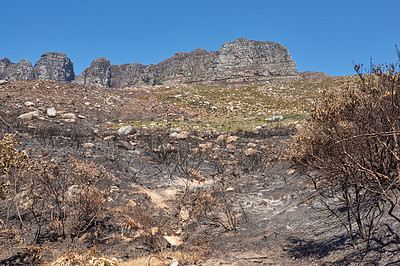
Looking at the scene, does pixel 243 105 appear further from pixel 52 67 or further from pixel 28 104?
pixel 52 67

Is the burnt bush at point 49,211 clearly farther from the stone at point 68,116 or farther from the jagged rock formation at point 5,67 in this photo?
the jagged rock formation at point 5,67

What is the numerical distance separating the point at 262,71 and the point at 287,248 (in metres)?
112

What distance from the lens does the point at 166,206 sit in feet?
26.9

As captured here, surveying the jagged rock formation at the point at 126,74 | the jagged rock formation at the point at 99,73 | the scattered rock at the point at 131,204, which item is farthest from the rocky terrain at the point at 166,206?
the jagged rock formation at the point at 99,73

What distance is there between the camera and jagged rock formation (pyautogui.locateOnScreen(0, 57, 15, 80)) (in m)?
155

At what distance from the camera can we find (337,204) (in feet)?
19.7

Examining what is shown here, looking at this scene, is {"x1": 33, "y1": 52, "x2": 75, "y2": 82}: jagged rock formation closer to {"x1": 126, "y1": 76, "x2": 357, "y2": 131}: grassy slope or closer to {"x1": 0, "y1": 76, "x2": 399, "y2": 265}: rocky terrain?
{"x1": 126, "y1": 76, "x2": 357, "y2": 131}: grassy slope

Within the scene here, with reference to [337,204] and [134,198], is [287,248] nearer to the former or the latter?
[337,204]

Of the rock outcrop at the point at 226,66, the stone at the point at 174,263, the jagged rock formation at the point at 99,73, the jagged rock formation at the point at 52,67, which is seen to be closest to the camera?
the stone at the point at 174,263

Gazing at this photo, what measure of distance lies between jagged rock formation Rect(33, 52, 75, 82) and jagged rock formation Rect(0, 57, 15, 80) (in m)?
13.2

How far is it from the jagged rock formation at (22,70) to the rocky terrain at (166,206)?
165 meters

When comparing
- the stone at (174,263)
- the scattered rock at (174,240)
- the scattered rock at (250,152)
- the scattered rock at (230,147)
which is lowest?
the scattered rock at (174,240)

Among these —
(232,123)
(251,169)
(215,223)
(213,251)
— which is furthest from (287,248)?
(232,123)

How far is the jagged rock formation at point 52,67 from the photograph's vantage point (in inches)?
6462
